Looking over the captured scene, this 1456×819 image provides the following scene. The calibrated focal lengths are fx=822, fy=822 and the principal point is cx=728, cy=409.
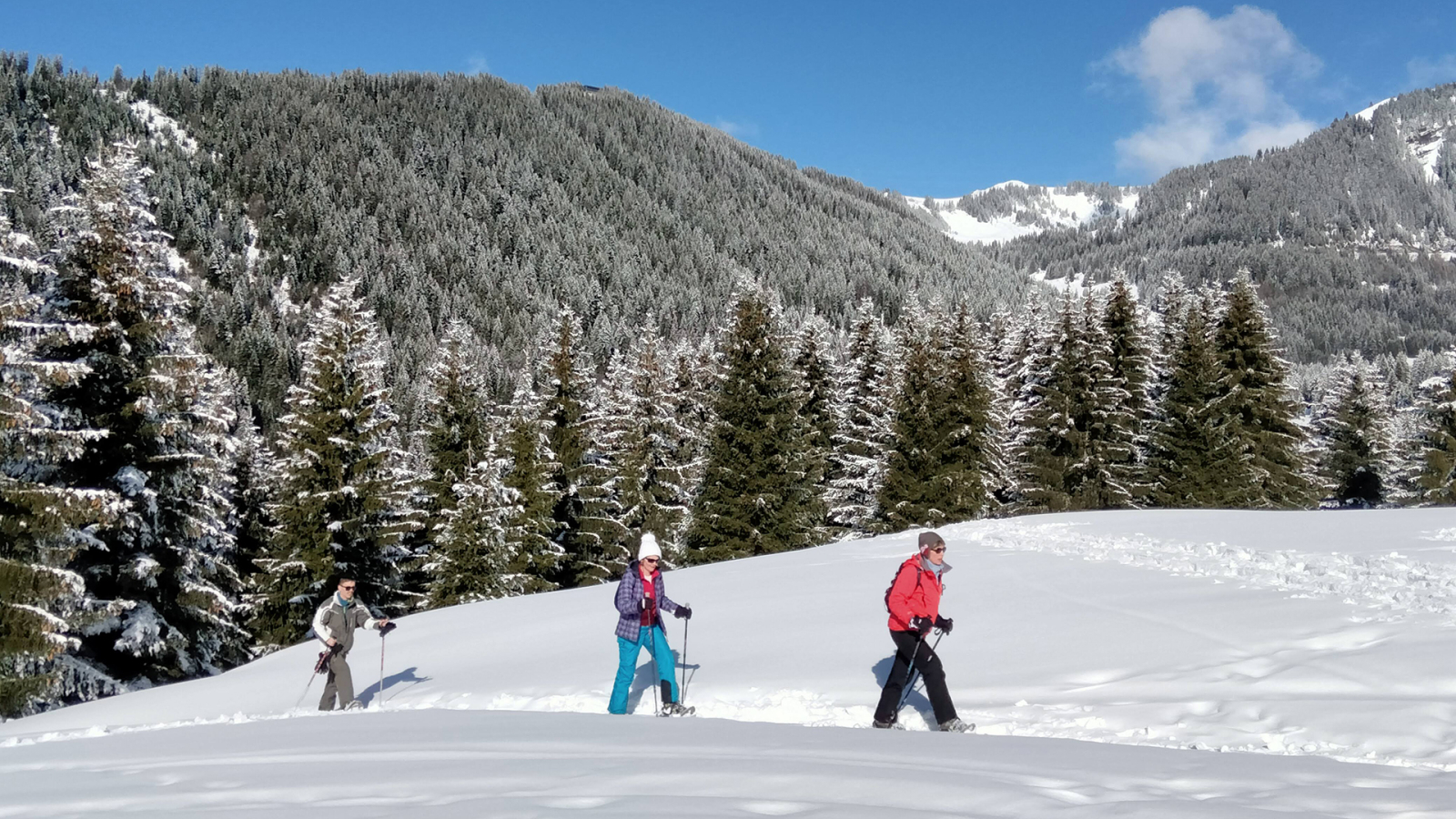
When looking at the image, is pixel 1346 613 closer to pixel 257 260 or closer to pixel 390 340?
pixel 390 340

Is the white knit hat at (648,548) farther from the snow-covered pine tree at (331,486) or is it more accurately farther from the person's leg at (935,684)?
the snow-covered pine tree at (331,486)

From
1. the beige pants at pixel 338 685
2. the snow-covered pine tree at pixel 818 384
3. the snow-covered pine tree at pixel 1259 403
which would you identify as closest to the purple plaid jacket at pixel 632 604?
the beige pants at pixel 338 685

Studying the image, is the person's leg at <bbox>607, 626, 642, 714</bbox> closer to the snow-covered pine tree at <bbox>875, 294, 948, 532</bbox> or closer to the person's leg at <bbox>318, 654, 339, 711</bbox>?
the person's leg at <bbox>318, 654, 339, 711</bbox>

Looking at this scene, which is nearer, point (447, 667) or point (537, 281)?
point (447, 667)

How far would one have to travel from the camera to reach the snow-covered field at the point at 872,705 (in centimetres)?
409

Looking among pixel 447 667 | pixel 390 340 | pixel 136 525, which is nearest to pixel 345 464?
pixel 136 525

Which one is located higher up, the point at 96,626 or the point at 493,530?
the point at 493,530

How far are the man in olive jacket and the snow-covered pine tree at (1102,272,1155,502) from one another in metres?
28.3

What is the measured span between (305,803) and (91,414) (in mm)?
16103

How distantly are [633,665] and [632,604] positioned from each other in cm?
66

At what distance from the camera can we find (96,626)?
1511cm

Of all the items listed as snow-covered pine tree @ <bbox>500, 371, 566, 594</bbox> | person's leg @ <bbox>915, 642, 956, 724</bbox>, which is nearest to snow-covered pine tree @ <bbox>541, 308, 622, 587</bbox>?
snow-covered pine tree @ <bbox>500, 371, 566, 594</bbox>

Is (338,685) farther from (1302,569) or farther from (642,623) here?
(1302,569)

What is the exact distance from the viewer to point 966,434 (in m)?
29.9
